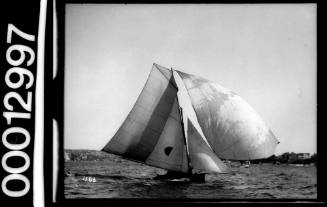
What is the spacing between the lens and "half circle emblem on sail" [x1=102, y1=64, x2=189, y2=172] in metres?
9.49

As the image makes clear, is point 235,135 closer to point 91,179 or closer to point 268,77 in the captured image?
point 268,77

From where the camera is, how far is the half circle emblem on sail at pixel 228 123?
824 cm

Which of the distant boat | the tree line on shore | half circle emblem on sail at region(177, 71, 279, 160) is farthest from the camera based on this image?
the distant boat

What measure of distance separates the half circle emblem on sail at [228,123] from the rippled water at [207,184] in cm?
44

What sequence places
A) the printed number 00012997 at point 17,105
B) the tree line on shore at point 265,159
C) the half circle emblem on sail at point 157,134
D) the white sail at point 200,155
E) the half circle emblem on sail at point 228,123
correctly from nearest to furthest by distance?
the printed number 00012997 at point 17,105 < the tree line on shore at point 265,159 < the half circle emblem on sail at point 228,123 < the white sail at point 200,155 < the half circle emblem on sail at point 157,134

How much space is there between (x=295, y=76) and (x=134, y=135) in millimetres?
3462

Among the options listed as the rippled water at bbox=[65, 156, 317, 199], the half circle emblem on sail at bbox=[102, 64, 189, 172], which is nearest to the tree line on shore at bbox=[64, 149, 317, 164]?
the rippled water at bbox=[65, 156, 317, 199]

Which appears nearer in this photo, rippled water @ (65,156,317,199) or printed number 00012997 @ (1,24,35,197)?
printed number 00012997 @ (1,24,35,197)

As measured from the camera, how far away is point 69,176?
7887mm

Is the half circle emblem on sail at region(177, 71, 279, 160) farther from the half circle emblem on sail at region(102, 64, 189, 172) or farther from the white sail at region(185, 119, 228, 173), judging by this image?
the half circle emblem on sail at region(102, 64, 189, 172)

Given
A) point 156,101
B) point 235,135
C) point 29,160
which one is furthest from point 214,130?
point 29,160

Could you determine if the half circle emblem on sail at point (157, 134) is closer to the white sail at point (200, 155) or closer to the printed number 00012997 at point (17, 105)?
the white sail at point (200, 155)

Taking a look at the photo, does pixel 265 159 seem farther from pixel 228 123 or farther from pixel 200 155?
pixel 200 155

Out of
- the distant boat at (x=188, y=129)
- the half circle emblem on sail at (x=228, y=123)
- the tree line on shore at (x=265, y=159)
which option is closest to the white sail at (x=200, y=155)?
the distant boat at (x=188, y=129)
